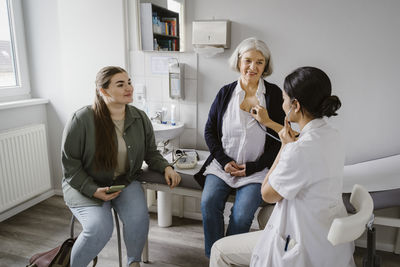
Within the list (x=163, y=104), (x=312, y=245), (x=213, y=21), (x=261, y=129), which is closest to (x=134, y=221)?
(x=261, y=129)

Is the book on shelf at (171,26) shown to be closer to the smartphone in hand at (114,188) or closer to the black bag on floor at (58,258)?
the smartphone in hand at (114,188)

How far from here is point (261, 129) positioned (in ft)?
5.58

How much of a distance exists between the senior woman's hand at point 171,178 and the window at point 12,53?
5.55 ft

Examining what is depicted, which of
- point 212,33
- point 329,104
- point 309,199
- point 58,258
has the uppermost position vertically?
point 212,33

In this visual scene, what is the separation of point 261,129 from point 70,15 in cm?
193

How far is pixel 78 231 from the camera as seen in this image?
7.75 ft

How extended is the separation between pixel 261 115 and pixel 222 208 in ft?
1.76

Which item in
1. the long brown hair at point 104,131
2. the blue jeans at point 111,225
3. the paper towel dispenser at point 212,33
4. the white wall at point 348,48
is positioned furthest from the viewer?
the paper towel dispenser at point 212,33

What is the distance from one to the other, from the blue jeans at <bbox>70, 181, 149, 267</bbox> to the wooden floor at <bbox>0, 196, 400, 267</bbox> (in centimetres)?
43

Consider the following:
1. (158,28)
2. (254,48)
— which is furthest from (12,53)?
(254,48)

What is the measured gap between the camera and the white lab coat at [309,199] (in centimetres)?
101

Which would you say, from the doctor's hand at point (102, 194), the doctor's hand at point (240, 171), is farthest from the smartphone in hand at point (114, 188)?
the doctor's hand at point (240, 171)

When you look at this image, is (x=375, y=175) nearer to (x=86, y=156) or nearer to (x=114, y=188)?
(x=114, y=188)

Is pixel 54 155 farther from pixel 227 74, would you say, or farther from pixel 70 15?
pixel 227 74
